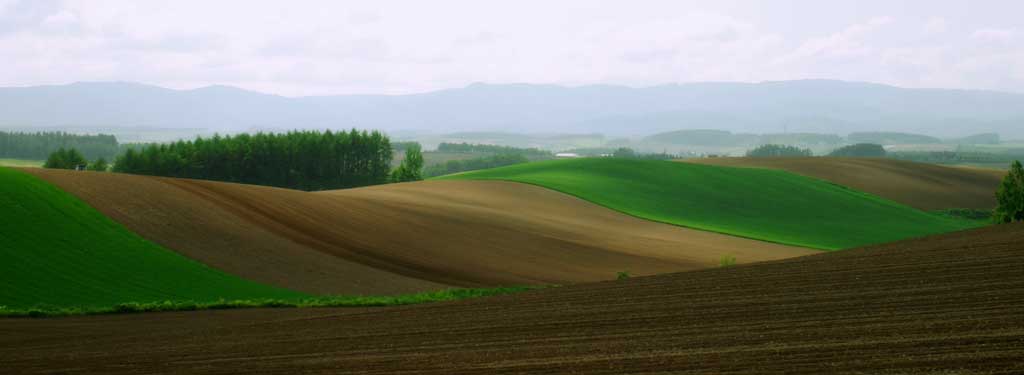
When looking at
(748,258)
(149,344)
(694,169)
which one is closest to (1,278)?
(149,344)

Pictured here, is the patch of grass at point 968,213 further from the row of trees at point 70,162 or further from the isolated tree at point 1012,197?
the row of trees at point 70,162

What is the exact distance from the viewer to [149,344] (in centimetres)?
1599

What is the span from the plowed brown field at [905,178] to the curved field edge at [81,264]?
61537 millimetres

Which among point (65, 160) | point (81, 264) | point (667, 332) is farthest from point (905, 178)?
point (667, 332)

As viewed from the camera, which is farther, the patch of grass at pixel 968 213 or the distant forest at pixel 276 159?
the distant forest at pixel 276 159

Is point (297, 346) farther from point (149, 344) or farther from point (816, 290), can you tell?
point (816, 290)

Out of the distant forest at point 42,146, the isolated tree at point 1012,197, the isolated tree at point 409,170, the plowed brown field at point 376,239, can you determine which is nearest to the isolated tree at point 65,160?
the isolated tree at point 409,170

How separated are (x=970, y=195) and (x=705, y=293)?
7496 cm

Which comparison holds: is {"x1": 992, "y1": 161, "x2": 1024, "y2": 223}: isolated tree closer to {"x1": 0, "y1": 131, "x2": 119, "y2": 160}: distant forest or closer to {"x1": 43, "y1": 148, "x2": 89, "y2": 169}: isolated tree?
{"x1": 43, "y1": 148, "x2": 89, "y2": 169}: isolated tree

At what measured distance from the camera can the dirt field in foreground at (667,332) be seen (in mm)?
9438

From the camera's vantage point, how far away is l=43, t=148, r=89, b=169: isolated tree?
285ft

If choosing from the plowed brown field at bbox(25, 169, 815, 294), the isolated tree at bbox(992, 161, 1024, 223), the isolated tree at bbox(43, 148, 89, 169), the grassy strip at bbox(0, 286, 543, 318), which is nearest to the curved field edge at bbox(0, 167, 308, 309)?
the grassy strip at bbox(0, 286, 543, 318)

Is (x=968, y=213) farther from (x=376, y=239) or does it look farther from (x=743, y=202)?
(x=376, y=239)

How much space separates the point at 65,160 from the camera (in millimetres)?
88438
